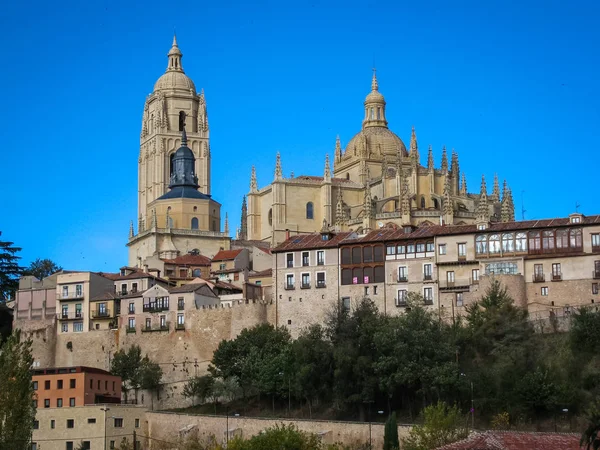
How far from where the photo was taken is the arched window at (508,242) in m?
80.4

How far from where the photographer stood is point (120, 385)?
8169cm

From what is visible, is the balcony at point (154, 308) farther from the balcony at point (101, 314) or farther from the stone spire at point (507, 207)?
the stone spire at point (507, 207)

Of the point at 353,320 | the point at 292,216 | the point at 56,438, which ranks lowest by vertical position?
the point at 56,438

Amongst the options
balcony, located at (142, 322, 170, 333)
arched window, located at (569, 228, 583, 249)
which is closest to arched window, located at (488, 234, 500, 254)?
arched window, located at (569, 228, 583, 249)

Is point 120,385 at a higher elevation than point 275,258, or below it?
below

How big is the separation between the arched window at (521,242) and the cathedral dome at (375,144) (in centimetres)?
3940

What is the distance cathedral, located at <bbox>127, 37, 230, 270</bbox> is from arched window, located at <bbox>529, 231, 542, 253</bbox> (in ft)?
106

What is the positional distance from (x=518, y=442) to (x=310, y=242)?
32267 millimetres

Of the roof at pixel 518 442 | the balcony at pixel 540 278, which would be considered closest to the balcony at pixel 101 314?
A: the balcony at pixel 540 278

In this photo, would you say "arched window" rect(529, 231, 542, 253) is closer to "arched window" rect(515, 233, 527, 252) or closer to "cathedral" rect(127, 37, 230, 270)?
"arched window" rect(515, 233, 527, 252)

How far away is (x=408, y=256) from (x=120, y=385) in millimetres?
18671

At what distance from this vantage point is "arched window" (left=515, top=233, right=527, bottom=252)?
263 feet

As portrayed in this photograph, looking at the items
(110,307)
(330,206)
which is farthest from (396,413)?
(330,206)

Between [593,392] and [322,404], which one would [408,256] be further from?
[593,392]
